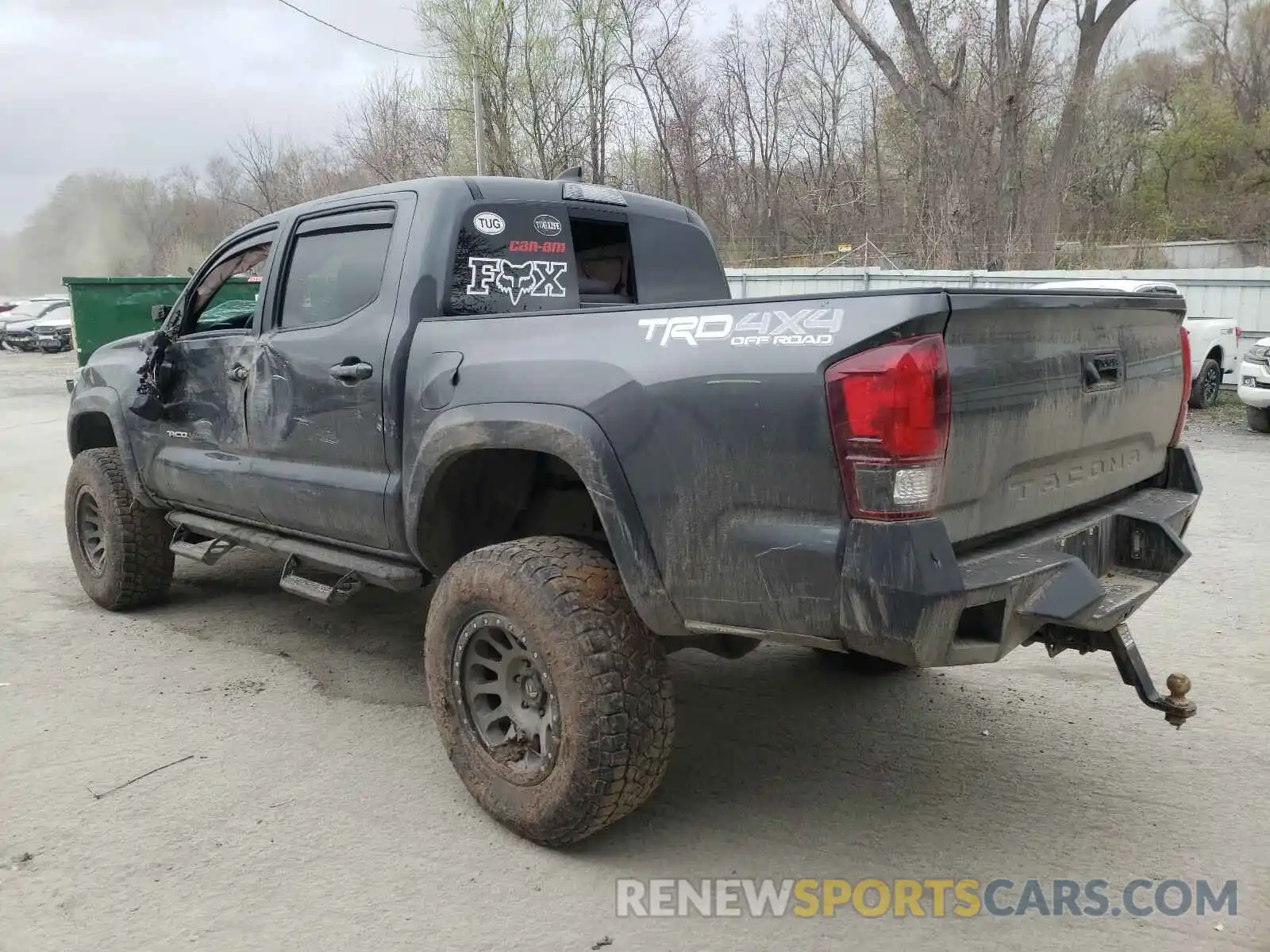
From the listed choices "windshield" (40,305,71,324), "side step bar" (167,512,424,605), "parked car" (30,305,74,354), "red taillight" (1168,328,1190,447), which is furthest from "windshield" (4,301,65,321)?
"red taillight" (1168,328,1190,447)

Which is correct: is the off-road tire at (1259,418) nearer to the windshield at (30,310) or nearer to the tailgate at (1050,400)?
the tailgate at (1050,400)

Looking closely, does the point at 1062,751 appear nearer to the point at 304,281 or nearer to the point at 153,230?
the point at 304,281

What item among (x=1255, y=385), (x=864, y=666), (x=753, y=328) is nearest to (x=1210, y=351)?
(x=1255, y=385)

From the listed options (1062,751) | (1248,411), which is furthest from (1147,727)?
(1248,411)

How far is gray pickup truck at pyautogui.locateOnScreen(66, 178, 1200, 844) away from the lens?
2510 millimetres

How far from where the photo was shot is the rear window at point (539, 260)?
3.86 m

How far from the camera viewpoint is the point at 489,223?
3.89 meters

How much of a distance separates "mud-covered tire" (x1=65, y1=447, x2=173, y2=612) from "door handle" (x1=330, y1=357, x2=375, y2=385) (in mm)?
2279

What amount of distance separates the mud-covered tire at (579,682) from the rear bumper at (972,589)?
692 mm

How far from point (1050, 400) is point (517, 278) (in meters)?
2.07

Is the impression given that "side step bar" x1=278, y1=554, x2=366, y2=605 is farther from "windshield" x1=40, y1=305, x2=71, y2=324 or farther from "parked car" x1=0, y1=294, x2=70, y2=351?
"windshield" x1=40, y1=305, x2=71, y2=324

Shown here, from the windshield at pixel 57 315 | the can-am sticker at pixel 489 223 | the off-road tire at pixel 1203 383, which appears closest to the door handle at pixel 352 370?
the can-am sticker at pixel 489 223

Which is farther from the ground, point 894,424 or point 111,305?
point 111,305

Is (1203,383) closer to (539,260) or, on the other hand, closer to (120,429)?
(539,260)
